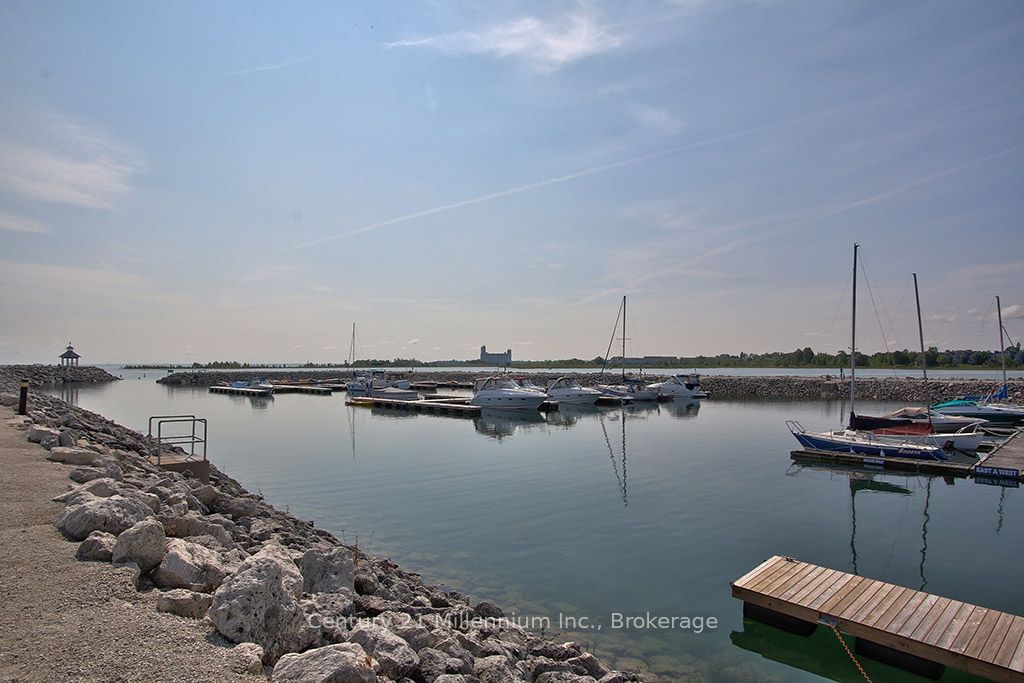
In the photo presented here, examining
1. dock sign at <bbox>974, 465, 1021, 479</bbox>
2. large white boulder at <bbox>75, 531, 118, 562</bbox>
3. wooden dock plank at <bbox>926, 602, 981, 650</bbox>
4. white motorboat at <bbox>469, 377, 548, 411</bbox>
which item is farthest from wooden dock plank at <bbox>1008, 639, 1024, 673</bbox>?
white motorboat at <bbox>469, 377, 548, 411</bbox>

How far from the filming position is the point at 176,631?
14.5ft

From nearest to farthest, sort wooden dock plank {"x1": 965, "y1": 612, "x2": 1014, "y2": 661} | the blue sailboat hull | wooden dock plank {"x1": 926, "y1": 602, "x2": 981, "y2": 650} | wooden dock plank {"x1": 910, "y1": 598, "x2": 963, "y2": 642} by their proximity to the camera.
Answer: wooden dock plank {"x1": 965, "y1": 612, "x2": 1014, "y2": 661}
wooden dock plank {"x1": 926, "y1": 602, "x2": 981, "y2": 650}
wooden dock plank {"x1": 910, "y1": 598, "x2": 963, "y2": 642}
the blue sailboat hull

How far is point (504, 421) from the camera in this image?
122 ft

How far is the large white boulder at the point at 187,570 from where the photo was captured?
17.7ft

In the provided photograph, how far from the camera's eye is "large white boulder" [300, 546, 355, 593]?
6762mm

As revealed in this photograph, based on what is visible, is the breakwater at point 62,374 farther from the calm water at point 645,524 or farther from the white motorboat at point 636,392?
the calm water at point 645,524

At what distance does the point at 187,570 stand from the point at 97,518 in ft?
5.77

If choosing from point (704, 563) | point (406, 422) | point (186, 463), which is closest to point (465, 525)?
point (704, 563)

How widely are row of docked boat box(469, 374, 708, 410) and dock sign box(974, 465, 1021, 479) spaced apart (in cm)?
2723

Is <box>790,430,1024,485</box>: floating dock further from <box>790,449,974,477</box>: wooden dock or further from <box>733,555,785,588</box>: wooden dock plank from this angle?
<box>733,555,785,588</box>: wooden dock plank

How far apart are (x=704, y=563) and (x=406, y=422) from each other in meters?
27.9

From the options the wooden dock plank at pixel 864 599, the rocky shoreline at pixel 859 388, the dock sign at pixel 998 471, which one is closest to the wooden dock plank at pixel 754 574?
the wooden dock plank at pixel 864 599

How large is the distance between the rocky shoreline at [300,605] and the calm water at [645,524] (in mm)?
1793

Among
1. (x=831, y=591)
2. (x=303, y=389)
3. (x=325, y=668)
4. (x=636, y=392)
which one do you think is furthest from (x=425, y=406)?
(x=325, y=668)
